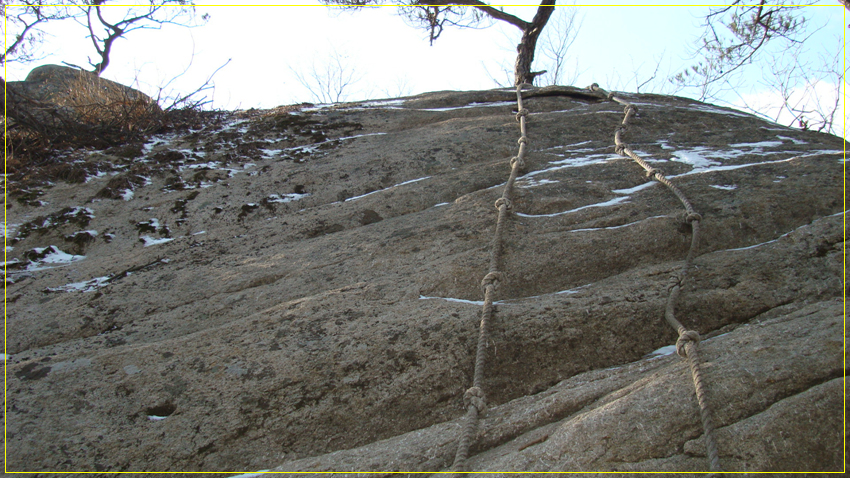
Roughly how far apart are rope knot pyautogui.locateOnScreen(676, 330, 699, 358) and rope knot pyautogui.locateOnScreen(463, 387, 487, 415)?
2.12 ft

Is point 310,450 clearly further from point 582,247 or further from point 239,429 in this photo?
point 582,247

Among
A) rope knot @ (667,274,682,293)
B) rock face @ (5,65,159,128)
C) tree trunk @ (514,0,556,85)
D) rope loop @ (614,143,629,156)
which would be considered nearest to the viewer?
rope knot @ (667,274,682,293)

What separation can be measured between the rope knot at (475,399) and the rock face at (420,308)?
0.23 ft

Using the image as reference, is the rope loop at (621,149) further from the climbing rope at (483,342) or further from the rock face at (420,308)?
the climbing rope at (483,342)

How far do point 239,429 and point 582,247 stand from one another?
1549mm

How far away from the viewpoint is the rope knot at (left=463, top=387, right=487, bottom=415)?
58.7 inches

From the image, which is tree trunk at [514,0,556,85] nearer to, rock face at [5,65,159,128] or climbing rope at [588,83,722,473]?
climbing rope at [588,83,722,473]

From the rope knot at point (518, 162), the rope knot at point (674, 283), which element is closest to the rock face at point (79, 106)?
the rope knot at point (518, 162)

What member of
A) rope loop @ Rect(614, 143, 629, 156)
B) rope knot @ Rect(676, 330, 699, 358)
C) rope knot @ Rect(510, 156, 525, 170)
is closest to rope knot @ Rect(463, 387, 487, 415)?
rope knot @ Rect(676, 330, 699, 358)

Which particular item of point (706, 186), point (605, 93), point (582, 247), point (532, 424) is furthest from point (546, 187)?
point (605, 93)

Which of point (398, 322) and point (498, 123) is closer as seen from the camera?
point (398, 322)

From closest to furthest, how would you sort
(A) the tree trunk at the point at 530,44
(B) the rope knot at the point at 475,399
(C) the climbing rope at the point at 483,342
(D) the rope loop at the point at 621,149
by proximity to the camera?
(C) the climbing rope at the point at 483,342 → (B) the rope knot at the point at 475,399 → (D) the rope loop at the point at 621,149 → (A) the tree trunk at the point at 530,44

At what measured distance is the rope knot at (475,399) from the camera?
1.49 metres

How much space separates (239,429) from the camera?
1.53 meters
